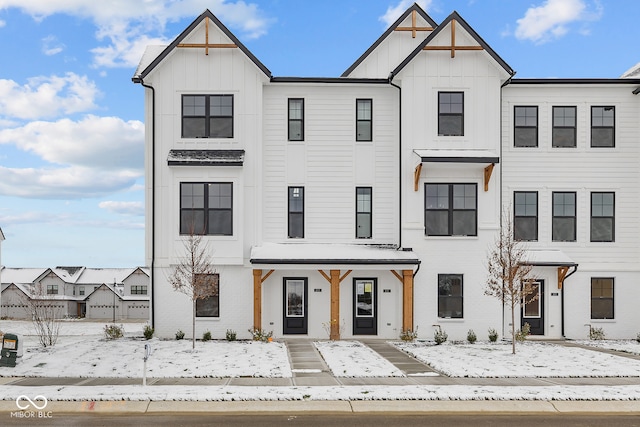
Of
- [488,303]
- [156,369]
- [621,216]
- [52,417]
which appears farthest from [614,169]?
[52,417]

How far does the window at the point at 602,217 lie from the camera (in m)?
26.2

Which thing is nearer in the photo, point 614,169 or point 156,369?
point 156,369

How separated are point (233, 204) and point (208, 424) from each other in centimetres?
1350

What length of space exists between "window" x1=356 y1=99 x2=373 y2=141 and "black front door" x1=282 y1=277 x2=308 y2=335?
6.64 m

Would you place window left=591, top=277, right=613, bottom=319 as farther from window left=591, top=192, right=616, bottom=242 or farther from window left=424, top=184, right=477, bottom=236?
window left=424, top=184, right=477, bottom=236

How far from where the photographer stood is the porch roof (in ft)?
79.1

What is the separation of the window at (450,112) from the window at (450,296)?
244 inches

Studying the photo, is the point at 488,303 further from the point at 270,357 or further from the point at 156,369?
the point at 156,369

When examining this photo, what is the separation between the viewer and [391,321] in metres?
25.6

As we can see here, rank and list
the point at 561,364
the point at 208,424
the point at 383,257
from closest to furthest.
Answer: the point at 208,424
the point at 561,364
the point at 383,257

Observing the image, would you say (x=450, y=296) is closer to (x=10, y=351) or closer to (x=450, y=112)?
(x=450, y=112)

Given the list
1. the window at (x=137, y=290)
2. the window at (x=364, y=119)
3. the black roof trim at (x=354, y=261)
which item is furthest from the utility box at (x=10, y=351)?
the window at (x=137, y=290)

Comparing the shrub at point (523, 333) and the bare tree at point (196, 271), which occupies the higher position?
the bare tree at point (196, 271)

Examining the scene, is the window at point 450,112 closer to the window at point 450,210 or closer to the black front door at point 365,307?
the window at point 450,210
